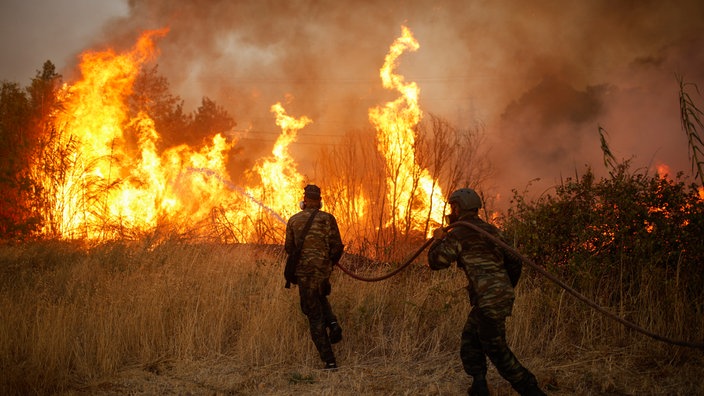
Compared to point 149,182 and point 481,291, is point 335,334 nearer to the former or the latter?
point 481,291

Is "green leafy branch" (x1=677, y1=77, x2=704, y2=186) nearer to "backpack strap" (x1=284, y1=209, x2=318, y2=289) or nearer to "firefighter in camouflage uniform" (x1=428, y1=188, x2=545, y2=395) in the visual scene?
"firefighter in camouflage uniform" (x1=428, y1=188, x2=545, y2=395)

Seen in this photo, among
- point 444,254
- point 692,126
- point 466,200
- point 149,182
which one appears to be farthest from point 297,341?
point 149,182

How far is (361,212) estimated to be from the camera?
11.4m

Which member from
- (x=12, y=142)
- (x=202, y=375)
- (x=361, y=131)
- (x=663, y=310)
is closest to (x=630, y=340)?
(x=663, y=310)

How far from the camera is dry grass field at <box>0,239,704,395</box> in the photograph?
4.96 meters

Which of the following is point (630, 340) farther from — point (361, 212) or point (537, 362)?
point (361, 212)

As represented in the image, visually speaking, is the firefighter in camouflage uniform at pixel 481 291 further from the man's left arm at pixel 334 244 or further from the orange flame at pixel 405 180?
Answer: the orange flame at pixel 405 180

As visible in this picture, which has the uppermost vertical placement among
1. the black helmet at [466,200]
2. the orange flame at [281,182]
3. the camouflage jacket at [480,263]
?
the orange flame at [281,182]

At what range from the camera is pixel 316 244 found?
5711 millimetres

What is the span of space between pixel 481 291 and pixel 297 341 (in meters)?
2.68

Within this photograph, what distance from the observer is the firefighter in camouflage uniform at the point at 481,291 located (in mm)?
4125

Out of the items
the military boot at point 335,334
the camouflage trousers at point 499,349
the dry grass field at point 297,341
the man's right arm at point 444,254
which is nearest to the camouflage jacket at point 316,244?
the military boot at point 335,334

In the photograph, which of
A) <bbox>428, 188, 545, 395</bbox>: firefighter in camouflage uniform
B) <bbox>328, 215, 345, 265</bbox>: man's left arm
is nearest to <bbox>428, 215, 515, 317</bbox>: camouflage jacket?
<bbox>428, 188, 545, 395</bbox>: firefighter in camouflage uniform

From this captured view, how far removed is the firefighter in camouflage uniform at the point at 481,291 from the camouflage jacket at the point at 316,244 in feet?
5.51
